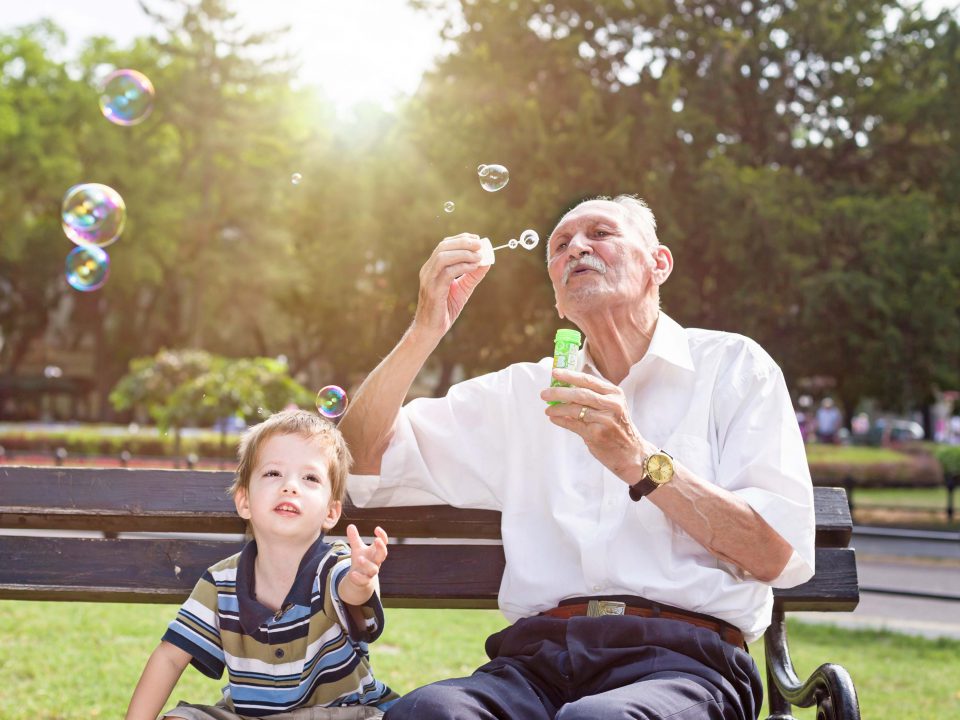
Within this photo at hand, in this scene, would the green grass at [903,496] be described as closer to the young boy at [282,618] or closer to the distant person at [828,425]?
the distant person at [828,425]

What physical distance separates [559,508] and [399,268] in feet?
62.2

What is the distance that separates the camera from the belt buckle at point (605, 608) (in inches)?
117

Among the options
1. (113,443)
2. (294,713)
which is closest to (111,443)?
(113,443)

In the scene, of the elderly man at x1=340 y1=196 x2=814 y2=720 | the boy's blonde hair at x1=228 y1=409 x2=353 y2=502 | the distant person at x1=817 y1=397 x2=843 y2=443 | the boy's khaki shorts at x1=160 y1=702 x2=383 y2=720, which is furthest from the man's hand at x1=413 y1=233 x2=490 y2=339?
the distant person at x1=817 y1=397 x2=843 y2=443

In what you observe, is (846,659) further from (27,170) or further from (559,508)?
(27,170)

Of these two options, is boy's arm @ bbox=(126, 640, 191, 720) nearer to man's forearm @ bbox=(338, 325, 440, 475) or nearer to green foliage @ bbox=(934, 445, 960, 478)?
man's forearm @ bbox=(338, 325, 440, 475)

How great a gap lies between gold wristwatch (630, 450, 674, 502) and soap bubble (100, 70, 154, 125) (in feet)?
14.5

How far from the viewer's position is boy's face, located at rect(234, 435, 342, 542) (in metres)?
2.83

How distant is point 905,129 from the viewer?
20766 millimetres

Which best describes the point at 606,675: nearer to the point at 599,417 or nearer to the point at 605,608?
the point at 605,608

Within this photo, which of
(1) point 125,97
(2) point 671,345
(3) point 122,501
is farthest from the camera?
(1) point 125,97

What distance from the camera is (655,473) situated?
2762 mm

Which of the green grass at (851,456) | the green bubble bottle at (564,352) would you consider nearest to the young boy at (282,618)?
the green bubble bottle at (564,352)

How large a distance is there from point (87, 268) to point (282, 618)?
4450 mm
